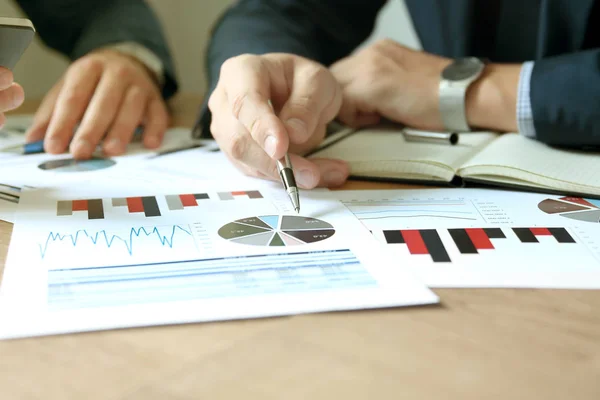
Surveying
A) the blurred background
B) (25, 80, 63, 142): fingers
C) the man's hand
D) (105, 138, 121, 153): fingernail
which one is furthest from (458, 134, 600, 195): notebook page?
the blurred background

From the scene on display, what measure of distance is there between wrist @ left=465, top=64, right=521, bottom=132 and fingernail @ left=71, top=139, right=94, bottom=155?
508 millimetres

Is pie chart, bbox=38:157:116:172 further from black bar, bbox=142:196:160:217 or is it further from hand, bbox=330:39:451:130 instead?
hand, bbox=330:39:451:130

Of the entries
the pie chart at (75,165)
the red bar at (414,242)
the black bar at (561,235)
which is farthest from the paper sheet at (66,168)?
the black bar at (561,235)

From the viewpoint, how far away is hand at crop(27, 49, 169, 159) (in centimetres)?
81

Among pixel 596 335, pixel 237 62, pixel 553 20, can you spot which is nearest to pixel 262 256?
pixel 596 335

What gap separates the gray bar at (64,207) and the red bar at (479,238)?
0.36 metres

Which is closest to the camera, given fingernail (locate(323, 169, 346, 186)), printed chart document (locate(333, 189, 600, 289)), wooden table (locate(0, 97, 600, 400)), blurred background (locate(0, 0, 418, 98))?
wooden table (locate(0, 97, 600, 400))

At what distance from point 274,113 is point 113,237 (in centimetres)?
21

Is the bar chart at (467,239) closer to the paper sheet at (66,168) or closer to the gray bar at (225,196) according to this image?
the gray bar at (225,196)

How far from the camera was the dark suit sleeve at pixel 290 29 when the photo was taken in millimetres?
947

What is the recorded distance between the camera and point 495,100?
2.62 ft

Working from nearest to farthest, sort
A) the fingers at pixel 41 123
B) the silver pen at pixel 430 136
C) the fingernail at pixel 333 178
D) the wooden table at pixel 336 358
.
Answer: the wooden table at pixel 336 358 → the fingernail at pixel 333 178 → the silver pen at pixel 430 136 → the fingers at pixel 41 123

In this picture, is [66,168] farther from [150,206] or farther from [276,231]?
[276,231]

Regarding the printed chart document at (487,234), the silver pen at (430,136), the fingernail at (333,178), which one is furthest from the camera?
the silver pen at (430,136)
